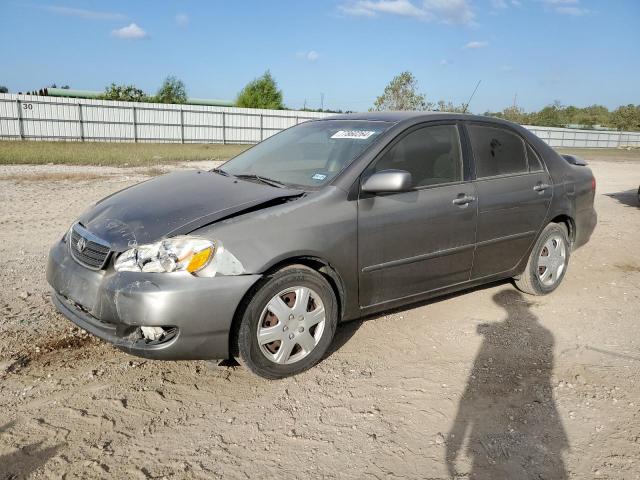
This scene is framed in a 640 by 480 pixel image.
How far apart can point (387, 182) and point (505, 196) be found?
146cm

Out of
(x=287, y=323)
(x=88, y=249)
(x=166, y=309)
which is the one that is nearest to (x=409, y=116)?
(x=287, y=323)

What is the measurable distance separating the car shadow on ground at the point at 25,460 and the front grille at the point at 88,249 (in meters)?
1.03

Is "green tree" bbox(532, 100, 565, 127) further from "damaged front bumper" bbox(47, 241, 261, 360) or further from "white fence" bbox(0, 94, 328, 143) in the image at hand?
"damaged front bumper" bbox(47, 241, 261, 360)

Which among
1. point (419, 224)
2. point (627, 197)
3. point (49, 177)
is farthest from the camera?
point (627, 197)

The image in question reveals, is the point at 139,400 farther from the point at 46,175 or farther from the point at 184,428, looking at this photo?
the point at 46,175

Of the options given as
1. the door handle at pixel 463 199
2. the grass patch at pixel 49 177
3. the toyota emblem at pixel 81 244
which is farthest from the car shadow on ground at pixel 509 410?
the grass patch at pixel 49 177

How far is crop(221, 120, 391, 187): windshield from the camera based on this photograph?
12.6 ft

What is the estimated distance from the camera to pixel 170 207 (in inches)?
134

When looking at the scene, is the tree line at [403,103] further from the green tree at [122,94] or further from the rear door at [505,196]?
the rear door at [505,196]

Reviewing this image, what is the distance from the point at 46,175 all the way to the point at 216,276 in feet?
37.0

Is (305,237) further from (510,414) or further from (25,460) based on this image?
(25,460)

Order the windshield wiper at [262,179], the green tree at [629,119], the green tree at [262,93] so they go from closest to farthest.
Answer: the windshield wiper at [262,179] < the green tree at [262,93] < the green tree at [629,119]

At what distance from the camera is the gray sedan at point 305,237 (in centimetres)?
302

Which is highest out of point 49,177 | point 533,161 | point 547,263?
point 533,161
